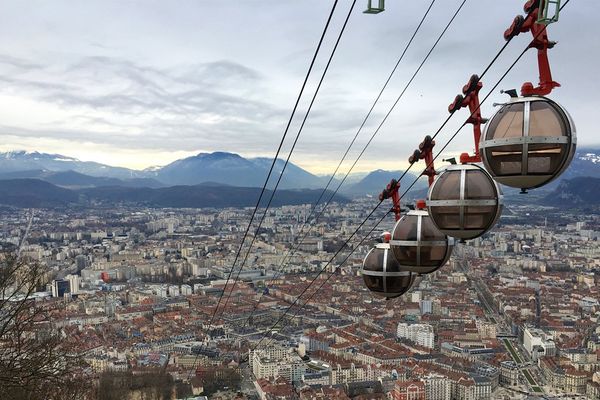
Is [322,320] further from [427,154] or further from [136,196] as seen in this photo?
[136,196]

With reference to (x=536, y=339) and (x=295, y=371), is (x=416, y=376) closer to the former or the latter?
(x=295, y=371)

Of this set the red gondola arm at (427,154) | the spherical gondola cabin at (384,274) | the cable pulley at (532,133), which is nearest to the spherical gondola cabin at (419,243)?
the red gondola arm at (427,154)

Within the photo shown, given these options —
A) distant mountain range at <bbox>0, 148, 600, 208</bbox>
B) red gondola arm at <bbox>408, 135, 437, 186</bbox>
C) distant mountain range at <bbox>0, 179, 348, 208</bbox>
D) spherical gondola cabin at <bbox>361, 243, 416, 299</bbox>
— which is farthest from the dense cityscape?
distant mountain range at <bbox>0, 148, 600, 208</bbox>

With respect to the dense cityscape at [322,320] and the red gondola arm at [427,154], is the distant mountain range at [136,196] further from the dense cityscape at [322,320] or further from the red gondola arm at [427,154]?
the red gondola arm at [427,154]

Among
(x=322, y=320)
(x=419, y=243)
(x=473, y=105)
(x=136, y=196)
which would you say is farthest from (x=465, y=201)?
(x=136, y=196)

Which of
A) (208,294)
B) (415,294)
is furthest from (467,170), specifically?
(208,294)

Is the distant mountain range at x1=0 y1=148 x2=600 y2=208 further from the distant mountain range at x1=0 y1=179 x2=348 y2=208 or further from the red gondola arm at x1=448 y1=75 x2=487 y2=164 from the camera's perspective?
the red gondola arm at x1=448 y1=75 x2=487 y2=164

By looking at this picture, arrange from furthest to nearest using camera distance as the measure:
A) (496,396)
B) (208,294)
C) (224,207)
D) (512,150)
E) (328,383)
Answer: (224,207) < (208,294) < (328,383) < (496,396) < (512,150)
